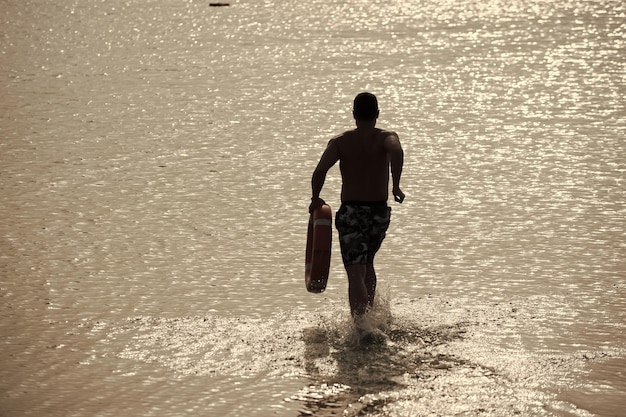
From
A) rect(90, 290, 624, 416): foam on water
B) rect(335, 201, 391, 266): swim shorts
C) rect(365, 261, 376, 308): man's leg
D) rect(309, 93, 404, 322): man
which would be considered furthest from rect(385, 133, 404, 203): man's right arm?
rect(90, 290, 624, 416): foam on water

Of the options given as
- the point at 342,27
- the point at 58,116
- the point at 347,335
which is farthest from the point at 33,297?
the point at 342,27

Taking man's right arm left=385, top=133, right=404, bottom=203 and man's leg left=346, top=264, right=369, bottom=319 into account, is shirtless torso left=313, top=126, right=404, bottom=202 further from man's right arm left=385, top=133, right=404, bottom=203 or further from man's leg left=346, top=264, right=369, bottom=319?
man's leg left=346, top=264, right=369, bottom=319

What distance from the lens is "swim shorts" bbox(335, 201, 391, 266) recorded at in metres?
8.06

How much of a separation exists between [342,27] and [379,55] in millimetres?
3217

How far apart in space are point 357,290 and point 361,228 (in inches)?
16.5

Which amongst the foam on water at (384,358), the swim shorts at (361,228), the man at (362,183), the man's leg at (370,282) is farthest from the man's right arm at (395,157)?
the foam on water at (384,358)

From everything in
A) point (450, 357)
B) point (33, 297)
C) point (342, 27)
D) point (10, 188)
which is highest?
point (342, 27)

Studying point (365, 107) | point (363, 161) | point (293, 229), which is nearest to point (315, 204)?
point (363, 161)

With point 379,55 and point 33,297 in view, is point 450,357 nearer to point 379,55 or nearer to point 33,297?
point 33,297

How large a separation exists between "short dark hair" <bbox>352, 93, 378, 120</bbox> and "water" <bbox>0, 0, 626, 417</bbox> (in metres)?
1.38

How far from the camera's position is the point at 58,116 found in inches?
605

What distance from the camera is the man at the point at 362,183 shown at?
8.07 metres

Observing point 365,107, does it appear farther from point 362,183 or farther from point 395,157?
point 362,183

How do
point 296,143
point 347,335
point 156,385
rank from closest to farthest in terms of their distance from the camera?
1. point 156,385
2. point 347,335
3. point 296,143
